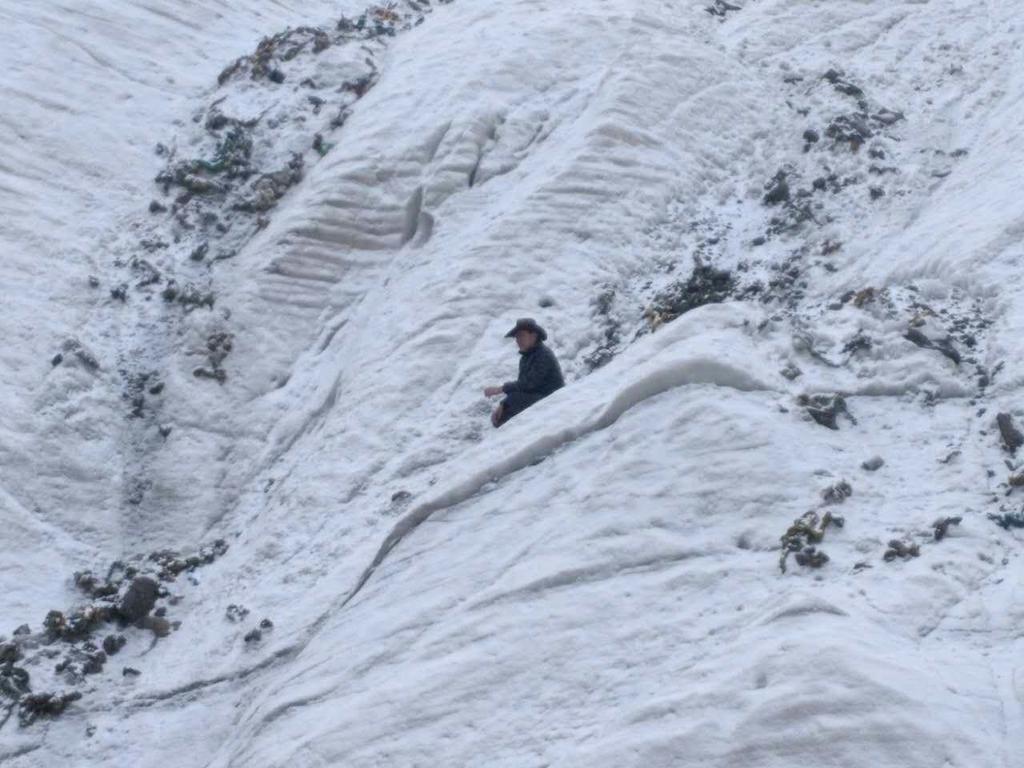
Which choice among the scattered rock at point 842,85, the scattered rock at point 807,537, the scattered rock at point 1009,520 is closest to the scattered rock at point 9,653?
the scattered rock at point 807,537

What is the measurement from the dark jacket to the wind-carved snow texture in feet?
1.47

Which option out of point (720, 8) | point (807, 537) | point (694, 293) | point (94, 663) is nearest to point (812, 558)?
point (807, 537)

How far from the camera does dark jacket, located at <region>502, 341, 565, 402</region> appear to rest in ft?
38.8

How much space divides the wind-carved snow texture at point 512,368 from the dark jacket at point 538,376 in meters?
0.45

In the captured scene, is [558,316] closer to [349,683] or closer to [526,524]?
[526,524]

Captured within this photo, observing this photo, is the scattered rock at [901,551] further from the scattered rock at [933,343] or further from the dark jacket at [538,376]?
the dark jacket at [538,376]

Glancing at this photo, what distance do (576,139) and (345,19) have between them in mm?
6786

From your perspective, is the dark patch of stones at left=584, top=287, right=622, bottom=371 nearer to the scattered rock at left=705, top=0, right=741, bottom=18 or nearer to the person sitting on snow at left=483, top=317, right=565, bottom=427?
the person sitting on snow at left=483, top=317, right=565, bottom=427

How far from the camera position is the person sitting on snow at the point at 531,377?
1178 centimetres

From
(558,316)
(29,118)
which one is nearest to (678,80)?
(558,316)

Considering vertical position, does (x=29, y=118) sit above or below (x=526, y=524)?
above

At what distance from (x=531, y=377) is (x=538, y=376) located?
7 cm

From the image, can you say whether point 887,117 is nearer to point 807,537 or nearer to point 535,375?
point 535,375

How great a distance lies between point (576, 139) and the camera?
1620cm
